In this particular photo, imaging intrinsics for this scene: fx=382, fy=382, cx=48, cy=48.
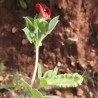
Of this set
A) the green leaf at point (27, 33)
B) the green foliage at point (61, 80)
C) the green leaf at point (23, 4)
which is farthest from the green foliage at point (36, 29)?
the green leaf at point (23, 4)

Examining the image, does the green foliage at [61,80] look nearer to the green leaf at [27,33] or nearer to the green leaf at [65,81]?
the green leaf at [65,81]

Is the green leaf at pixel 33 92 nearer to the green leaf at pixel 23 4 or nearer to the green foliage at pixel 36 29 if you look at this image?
the green foliage at pixel 36 29

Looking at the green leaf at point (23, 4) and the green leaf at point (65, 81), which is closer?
the green leaf at point (65, 81)

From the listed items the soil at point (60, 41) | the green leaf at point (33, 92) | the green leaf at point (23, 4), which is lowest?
the green leaf at point (33, 92)

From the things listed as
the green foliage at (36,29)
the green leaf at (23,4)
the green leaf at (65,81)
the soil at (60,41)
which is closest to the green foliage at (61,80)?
the green leaf at (65,81)

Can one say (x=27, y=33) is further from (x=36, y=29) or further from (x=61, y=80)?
(x=61, y=80)

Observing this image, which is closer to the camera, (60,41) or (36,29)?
(36,29)

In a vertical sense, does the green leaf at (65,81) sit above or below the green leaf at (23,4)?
below

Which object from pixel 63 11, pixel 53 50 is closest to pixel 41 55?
pixel 53 50

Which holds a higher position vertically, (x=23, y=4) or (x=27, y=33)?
(x=23, y=4)

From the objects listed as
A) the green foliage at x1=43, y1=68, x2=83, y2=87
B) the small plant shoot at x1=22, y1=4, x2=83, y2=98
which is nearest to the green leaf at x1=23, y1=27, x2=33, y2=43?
the small plant shoot at x1=22, y1=4, x2=83, y2=98

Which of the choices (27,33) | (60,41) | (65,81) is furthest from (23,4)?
(65,81)
